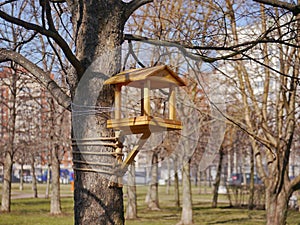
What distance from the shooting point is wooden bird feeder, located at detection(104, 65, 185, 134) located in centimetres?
328

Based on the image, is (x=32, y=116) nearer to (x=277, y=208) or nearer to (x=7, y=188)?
(x=7, y=188)

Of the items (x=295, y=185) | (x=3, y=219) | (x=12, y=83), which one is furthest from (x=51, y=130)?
(x=295, y=185)

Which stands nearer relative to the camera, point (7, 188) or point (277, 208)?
point (277, 208)

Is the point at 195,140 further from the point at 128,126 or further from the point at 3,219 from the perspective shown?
the point at 3,219

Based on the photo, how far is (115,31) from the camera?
384cm

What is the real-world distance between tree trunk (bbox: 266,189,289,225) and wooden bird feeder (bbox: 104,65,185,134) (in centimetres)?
709

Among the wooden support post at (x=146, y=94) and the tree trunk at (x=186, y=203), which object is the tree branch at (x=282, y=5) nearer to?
the wooden support post at (x=146, y=94)

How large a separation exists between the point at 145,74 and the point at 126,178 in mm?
Result: 869

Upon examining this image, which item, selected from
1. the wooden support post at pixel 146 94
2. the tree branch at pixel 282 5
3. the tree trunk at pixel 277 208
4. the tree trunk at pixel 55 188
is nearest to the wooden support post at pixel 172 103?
the wooden support post at pixel 146 94

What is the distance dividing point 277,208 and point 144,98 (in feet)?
24.3

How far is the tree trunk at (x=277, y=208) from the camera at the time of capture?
9.91 meters

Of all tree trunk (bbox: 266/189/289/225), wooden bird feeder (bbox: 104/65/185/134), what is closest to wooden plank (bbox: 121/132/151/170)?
wooden bird feeder (bbox: 104/65/185/134)

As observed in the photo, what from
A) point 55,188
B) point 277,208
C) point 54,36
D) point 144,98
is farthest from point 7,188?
point 144,98

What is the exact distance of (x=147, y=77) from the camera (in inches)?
130
